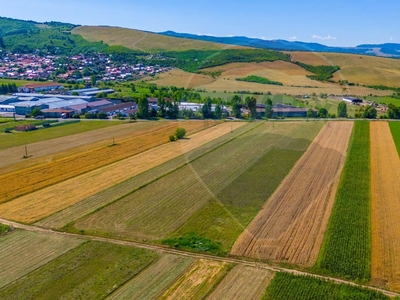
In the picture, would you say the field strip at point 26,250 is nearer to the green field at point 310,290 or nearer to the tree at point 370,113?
the green field at point 310,290

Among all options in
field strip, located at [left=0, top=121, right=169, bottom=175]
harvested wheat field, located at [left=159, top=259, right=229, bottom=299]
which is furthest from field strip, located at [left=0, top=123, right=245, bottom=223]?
harvested wheat field, located at [left=159, top=259, right=229, bottom=299]

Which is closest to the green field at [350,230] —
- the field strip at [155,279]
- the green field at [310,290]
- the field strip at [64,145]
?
the green field at [310,290]

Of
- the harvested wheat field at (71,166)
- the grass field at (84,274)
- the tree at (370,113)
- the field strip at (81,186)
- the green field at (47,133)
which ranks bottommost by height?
the green field at (47,133)

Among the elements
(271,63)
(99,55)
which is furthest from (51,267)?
(99,55)

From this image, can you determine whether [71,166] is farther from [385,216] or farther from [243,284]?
[385,216]

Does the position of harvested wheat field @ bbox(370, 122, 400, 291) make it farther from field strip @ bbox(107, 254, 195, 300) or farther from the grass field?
the grass field
